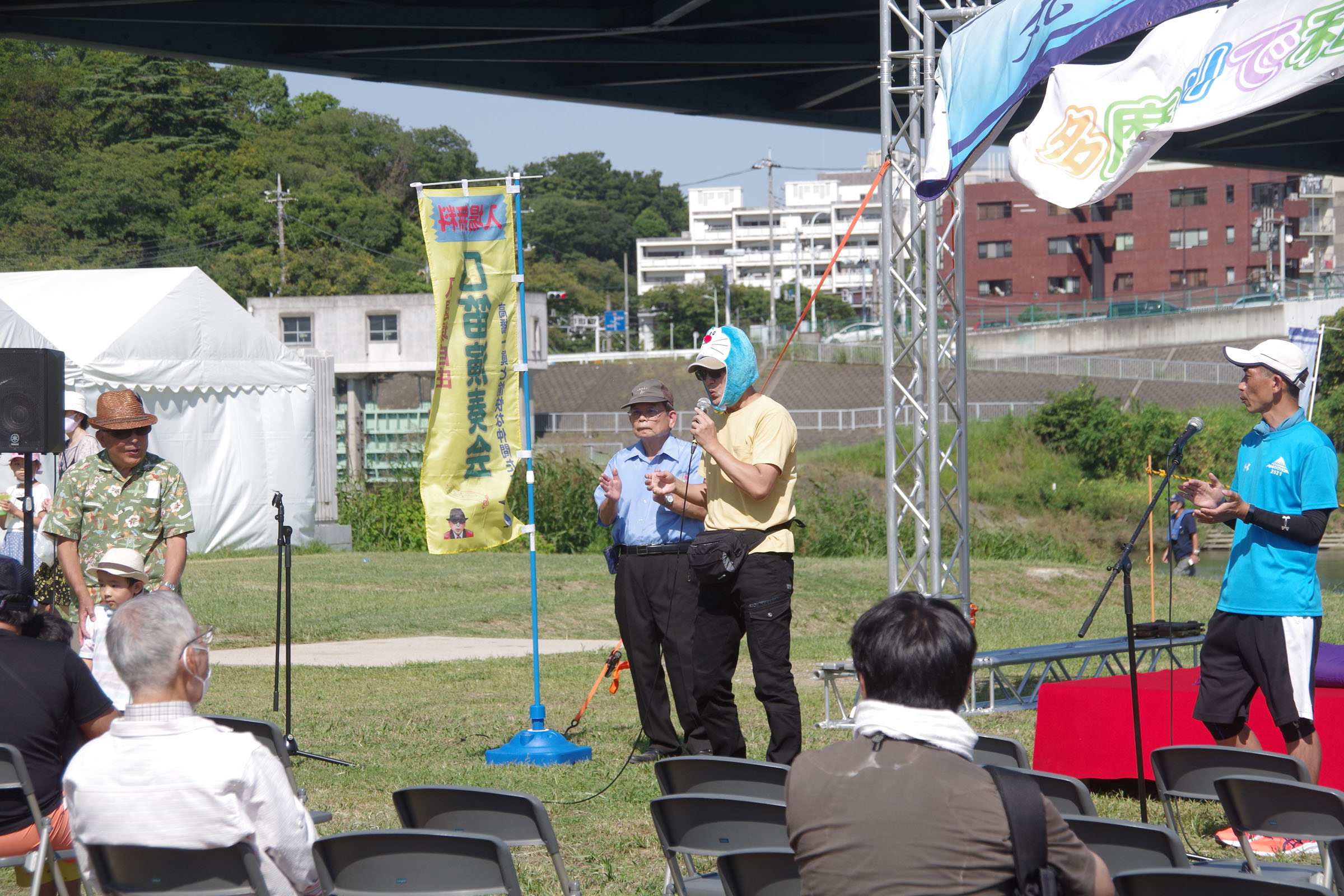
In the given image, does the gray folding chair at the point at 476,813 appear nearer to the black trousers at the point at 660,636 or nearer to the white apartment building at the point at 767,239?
the black trousers at the point at 660,636

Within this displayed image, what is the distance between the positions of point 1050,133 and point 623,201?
483ft

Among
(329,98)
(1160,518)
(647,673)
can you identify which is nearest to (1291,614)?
(647,673)

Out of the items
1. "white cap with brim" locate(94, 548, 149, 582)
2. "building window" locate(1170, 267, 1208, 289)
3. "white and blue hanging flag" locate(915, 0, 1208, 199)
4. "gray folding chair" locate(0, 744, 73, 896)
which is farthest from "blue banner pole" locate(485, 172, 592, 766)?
"building window" locate(1170, 267, 1208, 289)

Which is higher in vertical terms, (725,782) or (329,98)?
(329,98)

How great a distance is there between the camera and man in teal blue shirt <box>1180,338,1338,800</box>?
523 cm

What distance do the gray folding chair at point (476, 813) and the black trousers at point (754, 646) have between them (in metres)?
2.40

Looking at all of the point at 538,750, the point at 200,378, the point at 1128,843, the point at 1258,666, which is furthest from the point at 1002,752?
the point at 200,378

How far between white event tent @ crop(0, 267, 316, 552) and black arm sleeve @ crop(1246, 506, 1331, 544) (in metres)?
15.9

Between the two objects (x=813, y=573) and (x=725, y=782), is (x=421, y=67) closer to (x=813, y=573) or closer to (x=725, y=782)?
(x=725, y=782)

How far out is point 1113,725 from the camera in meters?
6.41

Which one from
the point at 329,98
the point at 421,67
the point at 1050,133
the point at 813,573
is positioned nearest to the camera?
the point at 1050,133

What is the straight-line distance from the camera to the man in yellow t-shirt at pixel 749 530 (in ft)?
19.9

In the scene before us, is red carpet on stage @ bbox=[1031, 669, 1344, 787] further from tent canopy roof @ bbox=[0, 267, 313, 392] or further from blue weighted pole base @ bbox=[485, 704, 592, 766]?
tent canopy roof @ bbox=[0, 267, 313, 392]

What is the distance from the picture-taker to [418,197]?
23.4ft
